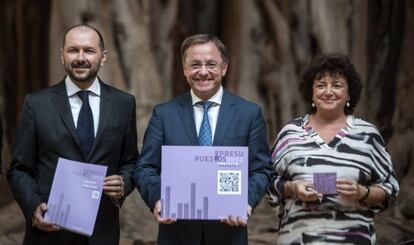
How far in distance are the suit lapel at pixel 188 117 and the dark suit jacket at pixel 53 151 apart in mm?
254

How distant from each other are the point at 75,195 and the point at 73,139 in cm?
22

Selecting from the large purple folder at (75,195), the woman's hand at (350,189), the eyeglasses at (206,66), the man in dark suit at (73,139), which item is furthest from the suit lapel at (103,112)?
the woman's hand at (350,189)

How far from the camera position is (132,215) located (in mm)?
5465

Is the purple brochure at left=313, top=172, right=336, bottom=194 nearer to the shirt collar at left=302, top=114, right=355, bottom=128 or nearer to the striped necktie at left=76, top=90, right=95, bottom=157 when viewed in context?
the shirt collar at left=302, top=114, right=355, bottom=128

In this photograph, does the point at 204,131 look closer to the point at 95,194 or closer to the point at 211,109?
the point at 211,109

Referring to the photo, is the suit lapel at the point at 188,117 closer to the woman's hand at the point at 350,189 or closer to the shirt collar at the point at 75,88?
the shirt collar at the point at 75,88

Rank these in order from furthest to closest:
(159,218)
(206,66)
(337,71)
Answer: (337,71) < (206,66) < (159,218)

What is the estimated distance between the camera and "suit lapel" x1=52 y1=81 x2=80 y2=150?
3.24 meters

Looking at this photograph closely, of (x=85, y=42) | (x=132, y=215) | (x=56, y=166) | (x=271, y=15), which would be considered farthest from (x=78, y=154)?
(x=271, y=15)

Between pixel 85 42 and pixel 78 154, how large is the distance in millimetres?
428

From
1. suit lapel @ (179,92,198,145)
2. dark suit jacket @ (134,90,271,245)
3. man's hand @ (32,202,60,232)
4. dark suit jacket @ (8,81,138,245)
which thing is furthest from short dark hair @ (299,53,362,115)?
man's hand @ (32,202,60,232)

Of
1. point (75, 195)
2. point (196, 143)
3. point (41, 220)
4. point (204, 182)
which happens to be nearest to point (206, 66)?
point (196, 143)

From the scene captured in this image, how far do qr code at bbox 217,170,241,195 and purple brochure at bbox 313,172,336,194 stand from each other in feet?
→ 1.07

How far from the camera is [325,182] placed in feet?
10.7
